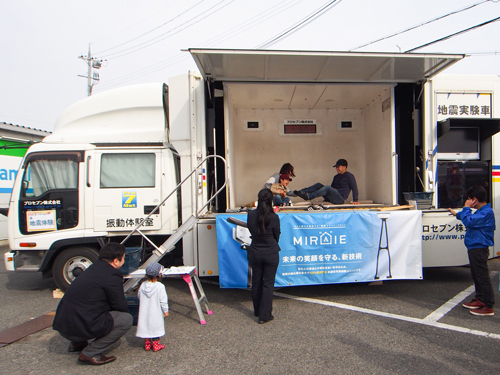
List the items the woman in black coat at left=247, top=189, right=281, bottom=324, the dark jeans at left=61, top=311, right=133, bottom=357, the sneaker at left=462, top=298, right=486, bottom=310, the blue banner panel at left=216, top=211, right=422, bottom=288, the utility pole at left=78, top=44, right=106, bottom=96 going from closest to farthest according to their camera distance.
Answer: the dark jeans at left=61, top=311, right=133, bottom=357 → the woman in black coat at left=247, top=189, right=281, bottom=324 → the sneaker at left=462, top=298, right=486, bottom=310 → the blue banner panel at left=216, top=211, right=422, bottom=288 → the utility pole at left=78, top=44, right=106, bottom=96

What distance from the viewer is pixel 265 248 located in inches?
166

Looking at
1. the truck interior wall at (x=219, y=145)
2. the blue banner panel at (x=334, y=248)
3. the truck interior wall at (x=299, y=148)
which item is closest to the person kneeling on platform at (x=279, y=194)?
the truck interior wall at (x=219, y=145)

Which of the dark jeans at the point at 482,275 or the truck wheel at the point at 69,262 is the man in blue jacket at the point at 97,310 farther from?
the dark jeans at the point at 482,275

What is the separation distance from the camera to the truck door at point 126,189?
5.35 metres

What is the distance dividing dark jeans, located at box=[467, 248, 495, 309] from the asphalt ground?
24 cm

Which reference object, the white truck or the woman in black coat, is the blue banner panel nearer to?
the white truck

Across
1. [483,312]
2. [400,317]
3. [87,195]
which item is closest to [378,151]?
[483,312]

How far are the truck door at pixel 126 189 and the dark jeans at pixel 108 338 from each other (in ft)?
6.78

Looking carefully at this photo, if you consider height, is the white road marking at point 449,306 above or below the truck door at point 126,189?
below

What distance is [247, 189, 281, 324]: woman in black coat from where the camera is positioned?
4.18 meters

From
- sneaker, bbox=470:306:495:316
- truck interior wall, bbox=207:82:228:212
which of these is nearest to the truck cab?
truck interior wall, bbox=207:82:228:212

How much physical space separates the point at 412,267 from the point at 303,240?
1.67 m

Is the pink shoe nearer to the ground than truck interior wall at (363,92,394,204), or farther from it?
nearer to the ground

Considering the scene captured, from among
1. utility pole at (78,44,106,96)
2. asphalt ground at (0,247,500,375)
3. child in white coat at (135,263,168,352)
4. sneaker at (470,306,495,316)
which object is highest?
utility pole at (78,44,106,96)
